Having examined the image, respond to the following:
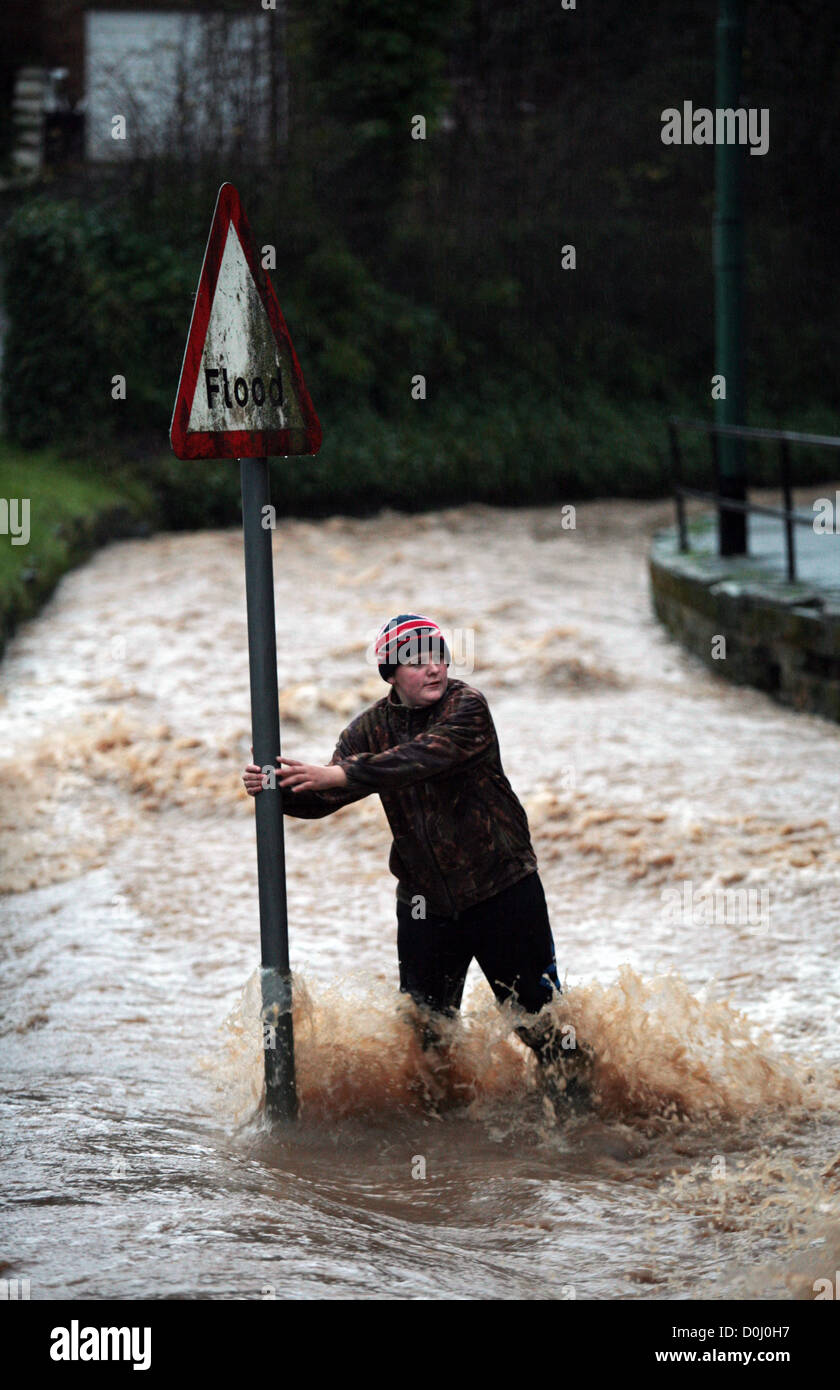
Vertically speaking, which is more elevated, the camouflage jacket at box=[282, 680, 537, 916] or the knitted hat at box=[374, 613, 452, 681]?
the knitted hat at box=[374, 613, 452, 681]

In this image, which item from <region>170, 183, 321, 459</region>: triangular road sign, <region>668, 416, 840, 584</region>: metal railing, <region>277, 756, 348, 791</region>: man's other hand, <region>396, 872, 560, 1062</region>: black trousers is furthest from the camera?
<region>668, 416, 840, 584</region>: metal railing

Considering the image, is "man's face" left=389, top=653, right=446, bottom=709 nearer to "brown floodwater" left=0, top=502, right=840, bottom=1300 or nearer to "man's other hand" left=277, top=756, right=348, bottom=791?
"man's other hand" left=277, top=756, right=348, bottom=791

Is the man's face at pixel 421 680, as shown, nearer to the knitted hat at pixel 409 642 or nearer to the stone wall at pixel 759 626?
the knitted hat at pixel 409 642

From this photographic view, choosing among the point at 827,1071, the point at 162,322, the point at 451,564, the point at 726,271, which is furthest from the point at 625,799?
the point at 162,322

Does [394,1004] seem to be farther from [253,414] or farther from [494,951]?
[253,414]

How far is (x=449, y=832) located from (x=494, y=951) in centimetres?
38

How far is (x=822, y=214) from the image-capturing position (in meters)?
24.7

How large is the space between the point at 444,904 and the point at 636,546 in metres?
14.5

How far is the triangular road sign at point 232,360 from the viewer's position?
153 inches

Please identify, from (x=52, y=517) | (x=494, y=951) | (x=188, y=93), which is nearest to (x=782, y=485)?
(x=494, y=951)

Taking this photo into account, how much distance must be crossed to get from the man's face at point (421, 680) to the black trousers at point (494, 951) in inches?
22.6

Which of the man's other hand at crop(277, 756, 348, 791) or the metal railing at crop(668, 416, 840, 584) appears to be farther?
the metal railing at crop(668, 416, 840, 584)

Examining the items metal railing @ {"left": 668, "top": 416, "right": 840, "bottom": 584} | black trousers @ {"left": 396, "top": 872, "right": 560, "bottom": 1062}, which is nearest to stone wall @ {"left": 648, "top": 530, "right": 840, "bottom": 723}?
metal railing @ {"left": 668, "top": 416, "right": 840, "bottom": 584}

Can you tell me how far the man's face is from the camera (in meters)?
4.21
